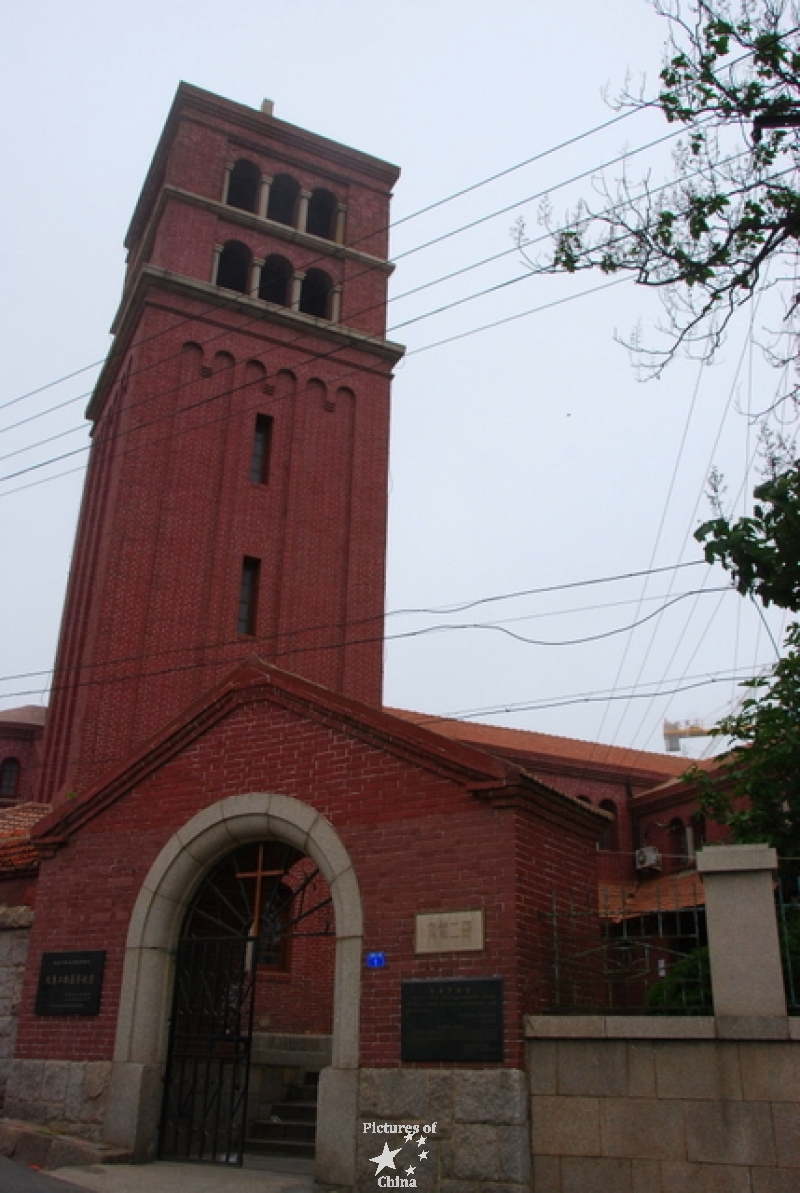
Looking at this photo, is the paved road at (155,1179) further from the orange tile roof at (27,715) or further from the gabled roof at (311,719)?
the orange tile roof at (27,715)

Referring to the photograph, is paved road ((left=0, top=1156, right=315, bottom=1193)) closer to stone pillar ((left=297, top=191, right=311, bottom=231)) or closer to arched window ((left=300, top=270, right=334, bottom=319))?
arched window ((left=300, top=270, right=334, bottom=319))

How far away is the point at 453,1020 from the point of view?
8875 mm

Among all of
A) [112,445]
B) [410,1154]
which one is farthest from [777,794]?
[112,445]

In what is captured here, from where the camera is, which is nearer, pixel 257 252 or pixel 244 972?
pixel 244 972

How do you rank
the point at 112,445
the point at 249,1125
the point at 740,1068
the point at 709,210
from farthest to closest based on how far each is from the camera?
the point at 112,445 → the point at 249,1125 → the point at 709,210 → the point at 740,1068

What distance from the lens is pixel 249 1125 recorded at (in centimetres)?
1249

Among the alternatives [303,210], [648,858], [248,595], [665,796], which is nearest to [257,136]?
[303,210]

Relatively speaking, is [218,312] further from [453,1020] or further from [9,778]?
[453,1020]

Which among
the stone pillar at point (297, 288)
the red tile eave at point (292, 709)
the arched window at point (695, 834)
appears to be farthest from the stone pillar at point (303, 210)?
the red tile eave at point (292, 709)

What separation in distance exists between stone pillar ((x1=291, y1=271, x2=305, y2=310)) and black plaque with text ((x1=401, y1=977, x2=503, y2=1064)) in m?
21.0

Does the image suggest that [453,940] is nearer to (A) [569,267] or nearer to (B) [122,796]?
(B) [122,796]

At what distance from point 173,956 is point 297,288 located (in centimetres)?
1999

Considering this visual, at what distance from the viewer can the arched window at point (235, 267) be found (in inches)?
1083

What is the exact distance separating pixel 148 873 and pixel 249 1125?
3558 mm
